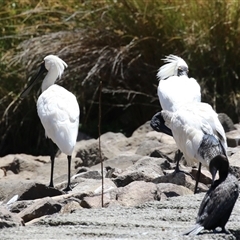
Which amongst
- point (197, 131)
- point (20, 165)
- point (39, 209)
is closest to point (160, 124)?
point (197, 131)

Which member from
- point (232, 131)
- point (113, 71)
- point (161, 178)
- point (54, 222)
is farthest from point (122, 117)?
point (54, 222)

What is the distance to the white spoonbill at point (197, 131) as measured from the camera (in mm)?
7938

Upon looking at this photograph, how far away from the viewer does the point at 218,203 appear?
5855 millimetres

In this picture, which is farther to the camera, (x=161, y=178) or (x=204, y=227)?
→ (x=161, y=178)

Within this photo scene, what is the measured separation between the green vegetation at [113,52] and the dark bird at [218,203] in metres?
6.67

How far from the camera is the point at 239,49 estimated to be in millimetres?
12836

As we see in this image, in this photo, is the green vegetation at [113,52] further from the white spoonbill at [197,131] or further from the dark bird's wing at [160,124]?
the white spoonbill at [197,131]

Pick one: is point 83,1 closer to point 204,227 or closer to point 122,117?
point 122,117

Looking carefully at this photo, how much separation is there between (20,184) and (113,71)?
516 centimetres

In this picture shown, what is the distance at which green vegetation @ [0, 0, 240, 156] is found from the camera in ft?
42.2

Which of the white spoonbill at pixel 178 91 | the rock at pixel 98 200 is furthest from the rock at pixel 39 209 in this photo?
the white spoonbill at pixel 178 91

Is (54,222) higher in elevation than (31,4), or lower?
lower

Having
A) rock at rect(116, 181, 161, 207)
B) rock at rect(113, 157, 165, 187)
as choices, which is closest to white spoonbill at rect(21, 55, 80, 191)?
rock at rect(113, 157, 165, 187)

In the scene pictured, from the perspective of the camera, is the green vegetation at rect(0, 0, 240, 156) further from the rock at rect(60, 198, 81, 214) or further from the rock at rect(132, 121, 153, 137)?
the rock at rect(60, 198, 81, 214)
